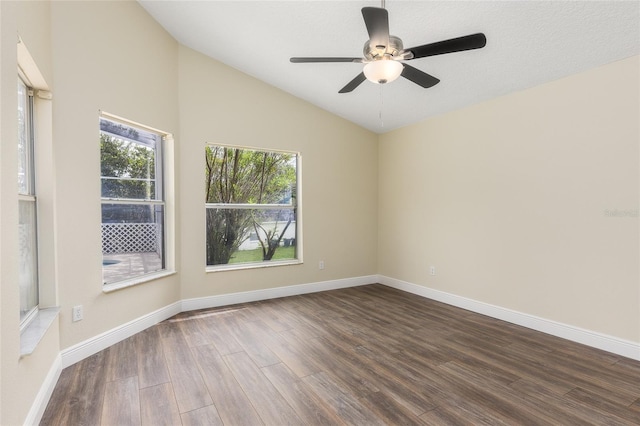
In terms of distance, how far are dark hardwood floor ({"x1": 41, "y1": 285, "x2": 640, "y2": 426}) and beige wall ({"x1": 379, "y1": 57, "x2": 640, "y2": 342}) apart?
18.6 inches

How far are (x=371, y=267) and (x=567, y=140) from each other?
3168 mm

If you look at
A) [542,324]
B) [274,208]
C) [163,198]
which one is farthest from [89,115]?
[542,324]

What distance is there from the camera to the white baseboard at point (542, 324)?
2621 millimetres

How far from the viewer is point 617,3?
6.89 ft

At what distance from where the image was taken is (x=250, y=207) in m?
4.29

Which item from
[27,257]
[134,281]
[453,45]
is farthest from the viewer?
[134,281]

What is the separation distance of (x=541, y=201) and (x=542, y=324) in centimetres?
126

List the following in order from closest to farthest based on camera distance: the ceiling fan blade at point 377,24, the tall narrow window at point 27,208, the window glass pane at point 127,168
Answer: the ceiling fan blade at point 377,24 → the tall narrow window at point 27,208 → the window glass pane at point 127,168

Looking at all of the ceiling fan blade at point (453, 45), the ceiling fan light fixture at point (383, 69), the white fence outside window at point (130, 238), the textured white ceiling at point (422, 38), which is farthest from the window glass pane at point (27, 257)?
the ceiling fan blade at point (453, 45)

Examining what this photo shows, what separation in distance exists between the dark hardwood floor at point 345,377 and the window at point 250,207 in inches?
40.0

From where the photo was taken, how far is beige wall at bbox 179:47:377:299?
Answer: 12.3 ft

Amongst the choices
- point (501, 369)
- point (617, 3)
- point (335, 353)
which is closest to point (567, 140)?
point (617, 3)

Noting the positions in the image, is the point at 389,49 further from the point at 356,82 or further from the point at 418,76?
the point at 356,82

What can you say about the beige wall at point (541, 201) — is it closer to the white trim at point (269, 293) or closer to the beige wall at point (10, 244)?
the white trim at point (269, 293)
